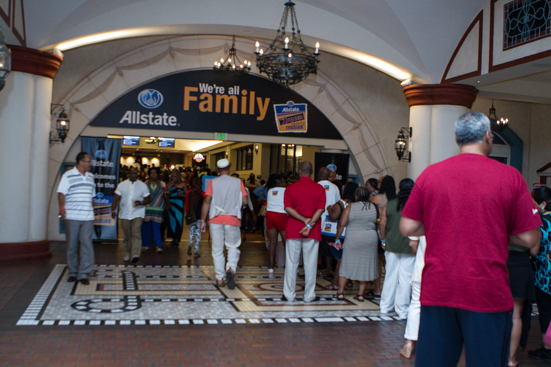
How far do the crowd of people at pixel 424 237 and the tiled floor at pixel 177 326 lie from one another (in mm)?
321

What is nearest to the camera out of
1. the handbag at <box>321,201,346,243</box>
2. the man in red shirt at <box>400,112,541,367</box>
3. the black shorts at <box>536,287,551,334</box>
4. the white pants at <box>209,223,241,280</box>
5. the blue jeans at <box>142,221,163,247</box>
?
the man in red shirt at <box>400,112,541,367</box>

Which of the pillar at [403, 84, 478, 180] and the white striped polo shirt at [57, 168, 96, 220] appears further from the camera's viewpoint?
the pillar at [403, 84, 478, 180]

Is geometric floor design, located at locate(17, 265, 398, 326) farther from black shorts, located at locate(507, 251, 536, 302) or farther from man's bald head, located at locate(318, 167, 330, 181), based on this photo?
black shorts, located at locate(507, 251, 536, 302)

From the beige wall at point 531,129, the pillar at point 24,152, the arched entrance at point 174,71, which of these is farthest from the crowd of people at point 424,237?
the beige wall at point 531,129

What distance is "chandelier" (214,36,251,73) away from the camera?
35.2 feet

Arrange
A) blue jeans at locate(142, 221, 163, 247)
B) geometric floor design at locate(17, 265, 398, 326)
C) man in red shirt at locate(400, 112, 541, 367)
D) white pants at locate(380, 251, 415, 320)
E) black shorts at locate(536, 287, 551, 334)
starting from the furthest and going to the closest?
1. blue jeans at locate(142, 221, 163, 247)
2. white pants at locate(380, 251, 415, 320)
3. geometric floor design at locate(17, 265, 398, 326)
4. black shorts at locate(536, 287, 551, 334)
5. man in red shirt at locate(400, 112, 541, 367)

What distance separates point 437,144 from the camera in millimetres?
10250

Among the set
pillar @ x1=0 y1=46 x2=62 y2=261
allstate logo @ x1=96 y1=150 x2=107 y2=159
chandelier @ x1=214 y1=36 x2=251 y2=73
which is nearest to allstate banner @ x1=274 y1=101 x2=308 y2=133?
chandelier @ x1=214 y1=36 x2=251 y2=73

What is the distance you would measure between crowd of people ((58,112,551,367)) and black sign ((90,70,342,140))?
174cm

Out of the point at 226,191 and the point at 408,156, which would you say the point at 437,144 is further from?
the point at 226,191

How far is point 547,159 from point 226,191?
10.8 metres

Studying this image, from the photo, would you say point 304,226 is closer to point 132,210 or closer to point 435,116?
point 132,210

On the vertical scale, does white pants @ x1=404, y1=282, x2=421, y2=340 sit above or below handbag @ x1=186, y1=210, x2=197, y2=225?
below

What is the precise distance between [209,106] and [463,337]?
31.9 ft
